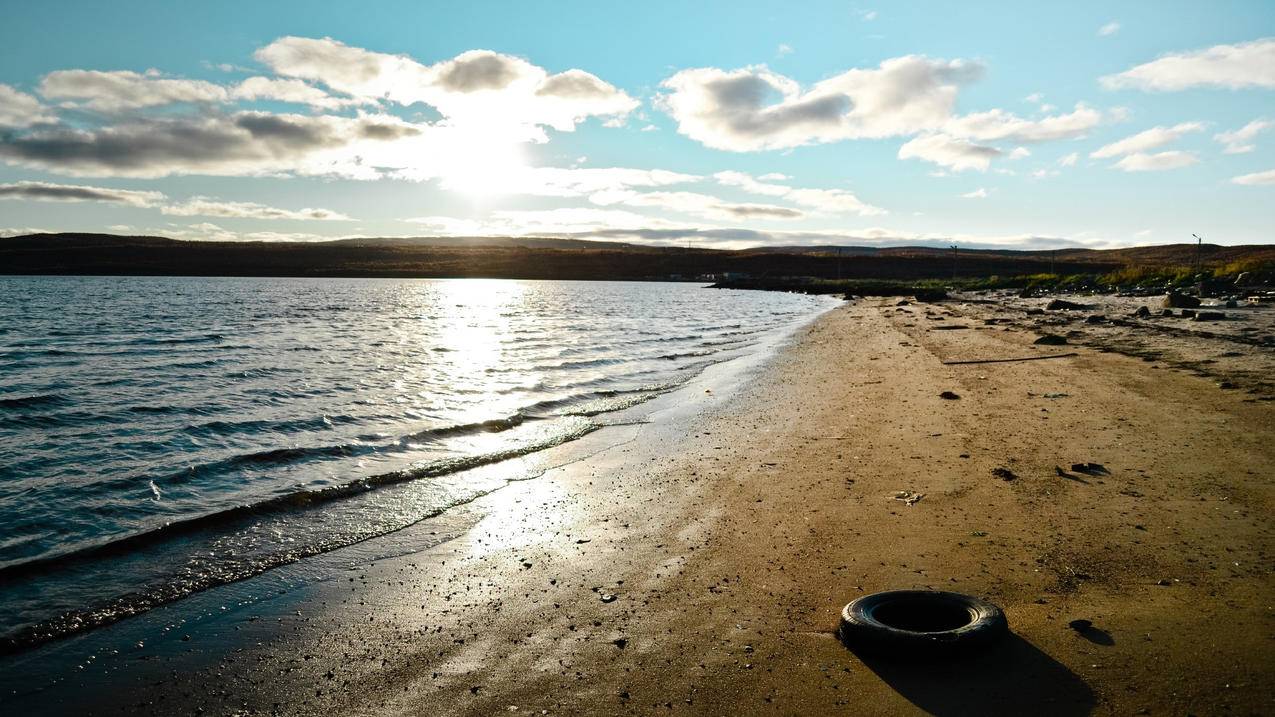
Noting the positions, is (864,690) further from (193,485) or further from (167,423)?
(167,423)

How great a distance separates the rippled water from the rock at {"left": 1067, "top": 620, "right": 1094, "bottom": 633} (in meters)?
6.15

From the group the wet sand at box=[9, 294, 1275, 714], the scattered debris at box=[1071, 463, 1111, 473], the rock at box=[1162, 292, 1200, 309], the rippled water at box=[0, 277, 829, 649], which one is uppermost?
the rock at box=[1162, 292, 1200, 309]

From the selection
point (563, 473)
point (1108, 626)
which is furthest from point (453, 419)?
point (1108, 626)

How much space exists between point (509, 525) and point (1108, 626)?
17.3ft

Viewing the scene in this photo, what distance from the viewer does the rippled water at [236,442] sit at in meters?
6.40

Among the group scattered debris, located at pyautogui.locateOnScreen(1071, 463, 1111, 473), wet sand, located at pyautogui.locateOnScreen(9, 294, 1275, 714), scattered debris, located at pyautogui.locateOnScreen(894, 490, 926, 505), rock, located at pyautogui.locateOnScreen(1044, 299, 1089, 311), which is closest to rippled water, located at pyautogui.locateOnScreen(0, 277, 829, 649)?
wet sand, located at pyautogui.locateOnScreen(9, 294, 1275, 714)

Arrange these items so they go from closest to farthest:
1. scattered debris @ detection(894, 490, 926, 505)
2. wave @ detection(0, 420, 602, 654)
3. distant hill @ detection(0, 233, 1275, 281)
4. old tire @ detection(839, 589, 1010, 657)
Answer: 1. old tire @ detection(839, 589, 1010, 657)
2. wave @ detection(0, 420, 602, 654)
3. scattered debris @ detection(894, 490, 926, 505)
4. distant hill @ detection(0, 233, 1275, 281)

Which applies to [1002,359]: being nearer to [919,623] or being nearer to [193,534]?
[919,623]

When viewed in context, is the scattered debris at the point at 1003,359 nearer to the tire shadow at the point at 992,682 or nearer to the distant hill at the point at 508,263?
the tire shadow at the point at 992,682

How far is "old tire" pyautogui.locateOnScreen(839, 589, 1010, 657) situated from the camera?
3.98 meters

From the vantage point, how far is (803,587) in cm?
518

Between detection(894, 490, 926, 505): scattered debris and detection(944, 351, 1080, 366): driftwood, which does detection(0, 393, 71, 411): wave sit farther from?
detection(944, 351, 1080, 366): driftwood

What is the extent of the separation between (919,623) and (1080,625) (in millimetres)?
944

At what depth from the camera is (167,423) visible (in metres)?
12.2
